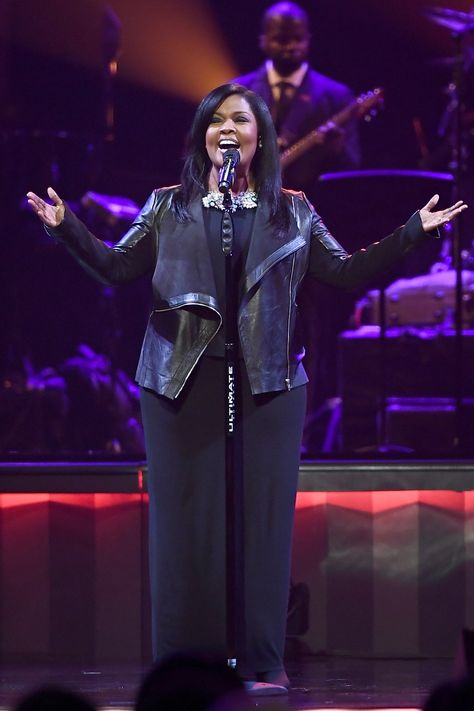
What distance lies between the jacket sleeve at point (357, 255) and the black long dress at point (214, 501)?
0.26 meters

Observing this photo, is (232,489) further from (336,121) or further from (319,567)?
(336,121)

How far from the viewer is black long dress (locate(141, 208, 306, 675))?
3.68 meters

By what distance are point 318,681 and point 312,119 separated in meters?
4.13

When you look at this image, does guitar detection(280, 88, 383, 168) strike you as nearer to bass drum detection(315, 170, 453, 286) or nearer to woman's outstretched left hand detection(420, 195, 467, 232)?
bass drum detection(315, 170, 453, 286)

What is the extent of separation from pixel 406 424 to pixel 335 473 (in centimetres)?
190

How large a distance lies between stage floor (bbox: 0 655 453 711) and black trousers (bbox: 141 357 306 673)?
0.24 m

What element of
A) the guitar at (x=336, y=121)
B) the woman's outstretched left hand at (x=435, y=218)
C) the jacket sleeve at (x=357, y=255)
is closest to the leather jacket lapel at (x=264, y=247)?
the jacket sleeve at (x=357, y=255)

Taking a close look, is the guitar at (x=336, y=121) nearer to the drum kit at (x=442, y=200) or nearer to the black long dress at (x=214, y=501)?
the drum kit at (x=442, y=200)

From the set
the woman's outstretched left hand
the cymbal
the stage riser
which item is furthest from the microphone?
the cymbal

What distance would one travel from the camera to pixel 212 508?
12.1ft

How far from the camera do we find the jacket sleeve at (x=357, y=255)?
3725 mm

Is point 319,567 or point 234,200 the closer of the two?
point 234,200

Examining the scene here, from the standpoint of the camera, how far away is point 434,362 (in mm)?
7031

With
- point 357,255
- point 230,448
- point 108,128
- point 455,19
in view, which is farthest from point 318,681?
point 108,128
